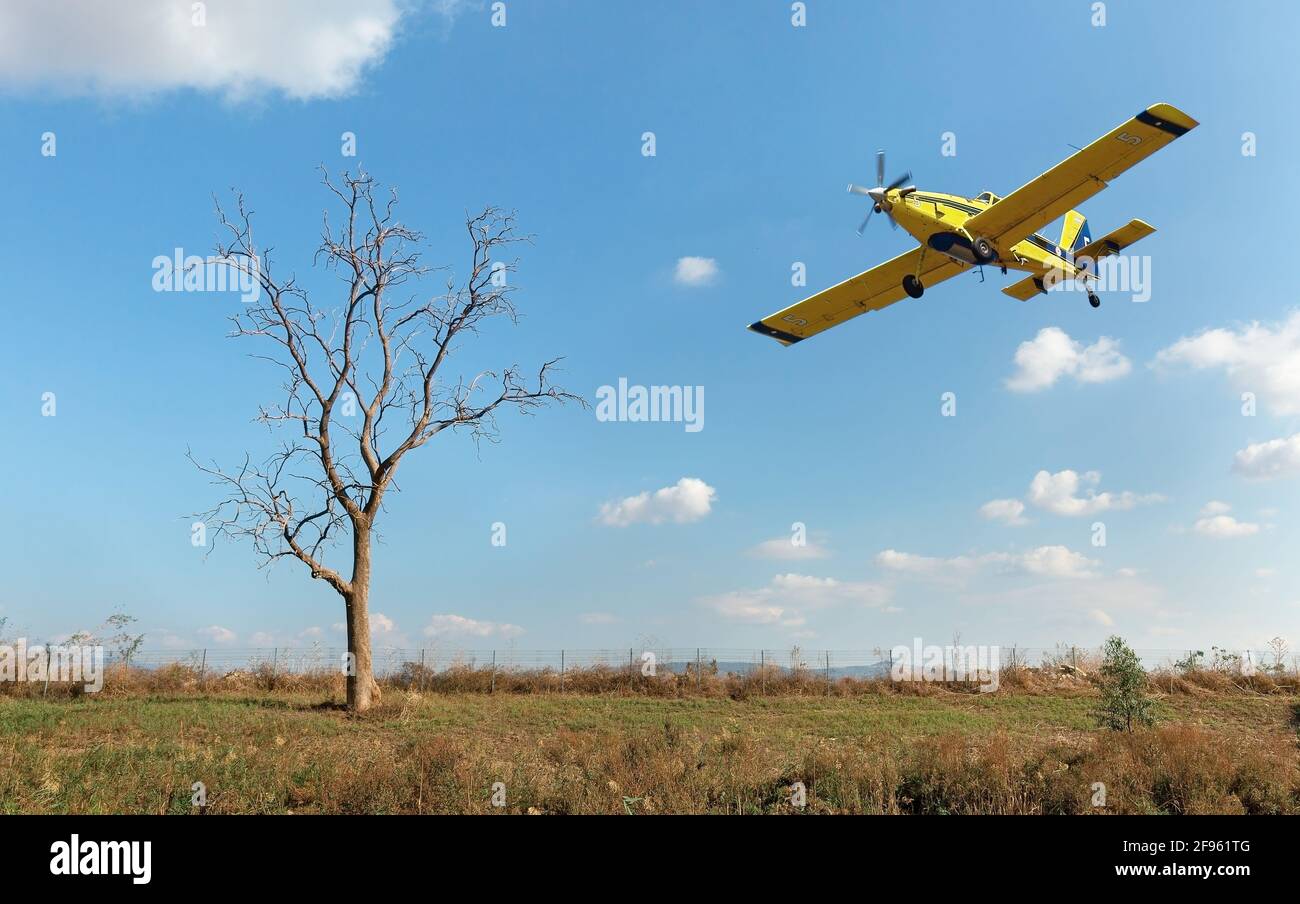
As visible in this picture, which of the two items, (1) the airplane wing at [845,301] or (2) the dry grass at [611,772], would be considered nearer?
(2) the dry grass at [611,772]

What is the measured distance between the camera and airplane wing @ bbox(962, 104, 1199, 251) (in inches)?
696

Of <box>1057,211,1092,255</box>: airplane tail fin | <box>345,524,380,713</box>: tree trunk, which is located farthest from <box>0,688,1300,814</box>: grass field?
<box>1057,211,1092,255</box>: airplane tail fin

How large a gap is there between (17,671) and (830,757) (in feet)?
88.0

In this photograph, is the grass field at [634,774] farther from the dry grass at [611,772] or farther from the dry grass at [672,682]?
the dry grass at [672,682]

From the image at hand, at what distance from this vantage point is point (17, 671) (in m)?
25.4

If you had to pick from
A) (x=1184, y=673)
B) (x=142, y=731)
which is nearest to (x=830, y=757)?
(x=142, y=731)

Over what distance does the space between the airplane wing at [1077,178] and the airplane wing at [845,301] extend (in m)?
2.75

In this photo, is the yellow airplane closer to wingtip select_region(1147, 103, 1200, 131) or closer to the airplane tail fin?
wingtip select_region(1147, 103, 1200, 131)

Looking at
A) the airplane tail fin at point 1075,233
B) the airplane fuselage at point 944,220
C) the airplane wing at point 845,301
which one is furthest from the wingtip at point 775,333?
the airplane tail fin at point 1075,233

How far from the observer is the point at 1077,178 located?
19281mm

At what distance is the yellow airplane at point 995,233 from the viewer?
18.5m

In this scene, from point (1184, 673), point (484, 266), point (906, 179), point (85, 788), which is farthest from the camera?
point (1184, 673)
